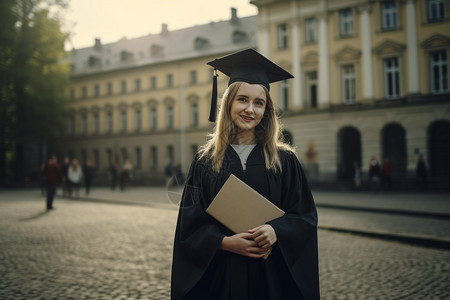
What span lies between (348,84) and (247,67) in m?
29.3

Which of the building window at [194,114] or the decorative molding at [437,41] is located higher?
the decorative molding at [437,41]

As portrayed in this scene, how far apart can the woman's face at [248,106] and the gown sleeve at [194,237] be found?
1.18 ft

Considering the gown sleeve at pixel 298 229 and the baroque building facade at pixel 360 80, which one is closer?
the gown sleeve at pixel 298 229

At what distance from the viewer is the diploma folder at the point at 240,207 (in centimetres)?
239

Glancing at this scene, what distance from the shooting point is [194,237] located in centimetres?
246

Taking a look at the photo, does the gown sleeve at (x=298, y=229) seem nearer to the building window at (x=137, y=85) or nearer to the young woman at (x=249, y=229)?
the young woman at (x=249, y=229)

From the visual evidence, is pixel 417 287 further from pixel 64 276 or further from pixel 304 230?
pixel 64 276

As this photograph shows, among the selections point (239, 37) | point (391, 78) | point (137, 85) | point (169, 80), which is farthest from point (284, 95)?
point (137, 85)

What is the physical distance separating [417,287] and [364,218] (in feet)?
24.0

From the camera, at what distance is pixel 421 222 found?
11.2m

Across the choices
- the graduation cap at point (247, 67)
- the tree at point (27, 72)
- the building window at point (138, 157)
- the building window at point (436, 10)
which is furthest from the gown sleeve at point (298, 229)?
the building window at point (138, 157)

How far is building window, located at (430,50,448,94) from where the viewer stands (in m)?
27.2

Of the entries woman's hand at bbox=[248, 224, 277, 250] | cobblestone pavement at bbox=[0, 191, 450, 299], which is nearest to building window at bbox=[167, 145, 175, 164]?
cobblestone pavement at bbox=[0, 191, 450, 299]

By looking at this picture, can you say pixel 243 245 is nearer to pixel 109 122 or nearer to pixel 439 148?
pixel 439 148
